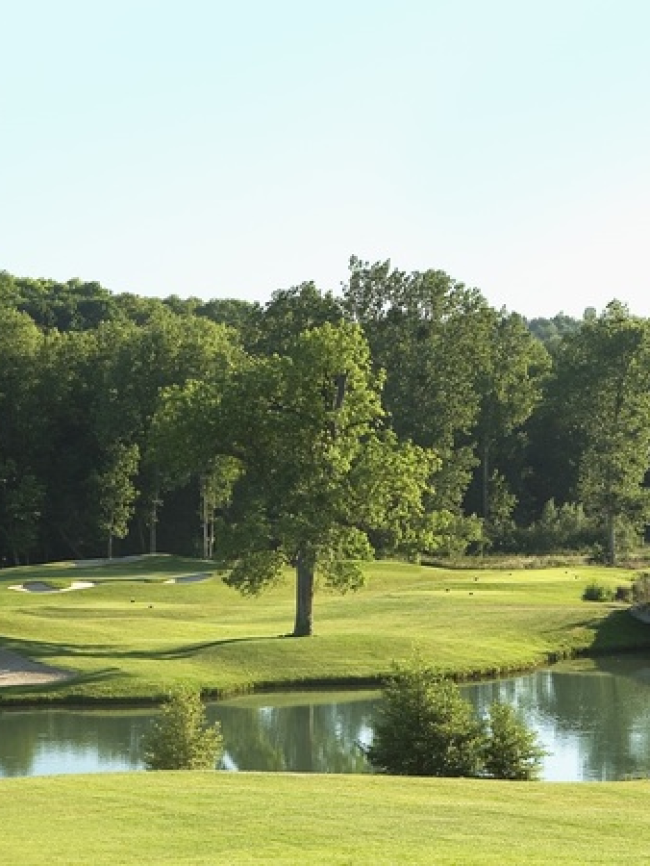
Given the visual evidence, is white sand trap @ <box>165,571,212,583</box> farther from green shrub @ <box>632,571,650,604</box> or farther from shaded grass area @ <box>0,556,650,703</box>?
green shrub @ <box>632,571,650,604</box>

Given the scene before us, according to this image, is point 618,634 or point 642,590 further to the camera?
point 642,590

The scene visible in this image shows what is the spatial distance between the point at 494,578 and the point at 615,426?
23.2 metres

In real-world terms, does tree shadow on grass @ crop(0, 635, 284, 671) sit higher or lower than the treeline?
lower

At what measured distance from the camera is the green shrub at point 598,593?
5728 cm

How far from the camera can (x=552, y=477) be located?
345ft

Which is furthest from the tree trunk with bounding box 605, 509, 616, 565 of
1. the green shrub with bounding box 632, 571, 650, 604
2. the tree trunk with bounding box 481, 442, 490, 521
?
the green shrub with bounding box 632, 571, 650, 604

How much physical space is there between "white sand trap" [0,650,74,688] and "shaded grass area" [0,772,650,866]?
16.6m

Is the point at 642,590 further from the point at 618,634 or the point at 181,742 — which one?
the point at 181,742

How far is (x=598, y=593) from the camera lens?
188ft

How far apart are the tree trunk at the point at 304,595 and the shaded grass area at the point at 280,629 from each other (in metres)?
0.62

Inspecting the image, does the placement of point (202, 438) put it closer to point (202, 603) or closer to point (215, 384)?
point (215, 384)

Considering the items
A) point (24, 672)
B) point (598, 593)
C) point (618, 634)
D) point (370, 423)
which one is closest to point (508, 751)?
point (24, 672)

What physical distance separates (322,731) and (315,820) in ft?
53.6

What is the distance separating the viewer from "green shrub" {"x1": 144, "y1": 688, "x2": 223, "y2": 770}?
25.0m
